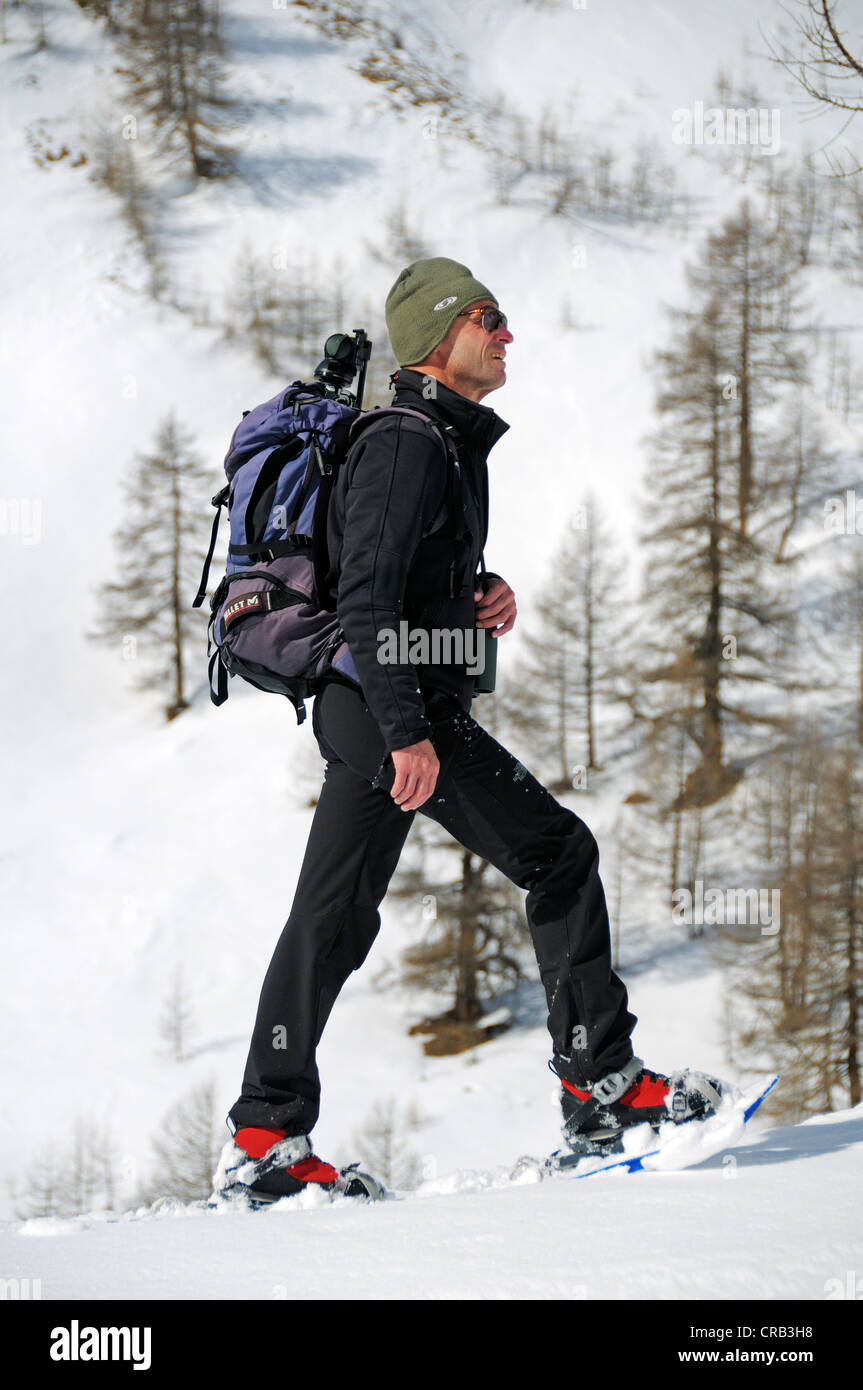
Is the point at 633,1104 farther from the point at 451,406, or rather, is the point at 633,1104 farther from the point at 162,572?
the point at 162,572

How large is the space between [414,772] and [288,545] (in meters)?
0.61

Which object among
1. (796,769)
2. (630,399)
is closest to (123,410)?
(630,399)

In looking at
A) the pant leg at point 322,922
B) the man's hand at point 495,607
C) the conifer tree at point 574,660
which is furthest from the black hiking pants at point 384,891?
the conifer tree at point 574,660

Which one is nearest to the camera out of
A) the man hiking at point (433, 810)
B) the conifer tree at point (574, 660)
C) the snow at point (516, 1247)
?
the snow at point (516, 1247)

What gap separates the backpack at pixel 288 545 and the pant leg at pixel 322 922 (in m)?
0.12

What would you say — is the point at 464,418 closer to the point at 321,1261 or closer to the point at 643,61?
the point at 321,1261

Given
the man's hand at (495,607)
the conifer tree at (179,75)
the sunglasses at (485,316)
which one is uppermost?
the conifer tree at (179,75)

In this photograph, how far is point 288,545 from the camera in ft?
9.12

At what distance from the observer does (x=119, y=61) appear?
64.5 m

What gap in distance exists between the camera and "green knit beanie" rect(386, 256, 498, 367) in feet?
9.45

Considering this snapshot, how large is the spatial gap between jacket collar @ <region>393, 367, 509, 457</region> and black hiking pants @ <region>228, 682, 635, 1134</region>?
634 millimetres

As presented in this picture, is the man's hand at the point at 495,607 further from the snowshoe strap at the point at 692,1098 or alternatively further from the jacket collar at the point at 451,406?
the snowshoe strap at the point at 692,1098

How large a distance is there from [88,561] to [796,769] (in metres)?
24.1

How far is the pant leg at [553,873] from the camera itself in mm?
2896
